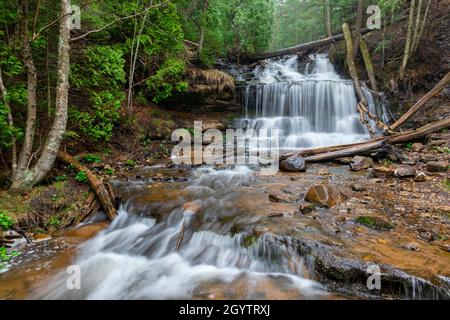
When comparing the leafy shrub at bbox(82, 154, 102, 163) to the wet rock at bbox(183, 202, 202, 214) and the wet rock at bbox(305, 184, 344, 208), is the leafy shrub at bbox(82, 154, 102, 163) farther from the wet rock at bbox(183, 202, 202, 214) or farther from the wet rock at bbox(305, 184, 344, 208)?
the wet rock at bbox(305, 184, 344, 208)

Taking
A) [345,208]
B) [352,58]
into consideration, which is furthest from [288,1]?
[345,208]

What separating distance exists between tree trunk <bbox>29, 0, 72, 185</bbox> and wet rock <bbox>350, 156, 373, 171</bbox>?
663cm

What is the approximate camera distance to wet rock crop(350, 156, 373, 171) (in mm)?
7227

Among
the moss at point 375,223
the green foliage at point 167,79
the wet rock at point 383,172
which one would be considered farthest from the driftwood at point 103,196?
the wet rock at point 383,172

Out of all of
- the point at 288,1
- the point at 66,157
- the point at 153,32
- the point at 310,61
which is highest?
the point at 288,1

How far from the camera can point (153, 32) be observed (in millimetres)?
9391

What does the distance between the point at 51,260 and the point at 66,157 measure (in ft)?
9.05

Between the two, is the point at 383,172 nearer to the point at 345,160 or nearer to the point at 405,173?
the point at 405,173

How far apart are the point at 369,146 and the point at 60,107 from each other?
298 inches

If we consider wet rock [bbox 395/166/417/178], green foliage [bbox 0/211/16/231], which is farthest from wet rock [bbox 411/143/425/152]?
green foliage [bbox 0/211/16/231]

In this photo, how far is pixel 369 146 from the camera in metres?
7.98

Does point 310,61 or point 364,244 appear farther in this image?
point 310,61

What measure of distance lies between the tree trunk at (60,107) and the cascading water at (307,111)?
25.2ft
